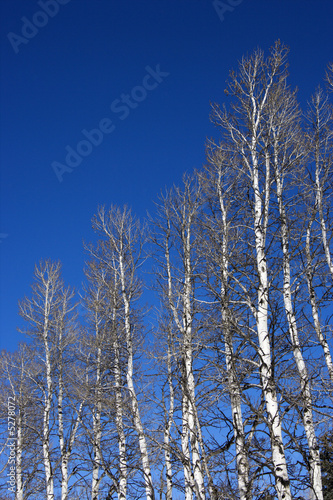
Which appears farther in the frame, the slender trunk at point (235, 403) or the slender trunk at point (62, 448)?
the slender trunk at point (62, 448)

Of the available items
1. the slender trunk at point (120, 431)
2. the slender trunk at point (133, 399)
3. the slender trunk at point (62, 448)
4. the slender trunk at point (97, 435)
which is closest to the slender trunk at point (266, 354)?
the slender trunk at point (133, 399)

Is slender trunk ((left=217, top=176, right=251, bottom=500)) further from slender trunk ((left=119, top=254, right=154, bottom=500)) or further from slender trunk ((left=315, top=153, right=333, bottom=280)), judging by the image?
slender trunk ((left=119, top=254, right=154, bottom=500))

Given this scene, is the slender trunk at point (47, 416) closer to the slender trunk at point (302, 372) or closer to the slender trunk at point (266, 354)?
the slender trunk at point (302, 372)

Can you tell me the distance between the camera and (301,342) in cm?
955

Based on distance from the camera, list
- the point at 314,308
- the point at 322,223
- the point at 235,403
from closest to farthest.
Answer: the point at 235,403
the point at 314,308
the point at 322,223

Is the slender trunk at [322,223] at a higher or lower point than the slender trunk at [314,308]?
higher

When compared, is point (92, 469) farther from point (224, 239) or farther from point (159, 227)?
point (224, 239)

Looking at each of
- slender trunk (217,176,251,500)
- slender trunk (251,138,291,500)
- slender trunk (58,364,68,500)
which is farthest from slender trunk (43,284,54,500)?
slender trunk (251,138,291,500)

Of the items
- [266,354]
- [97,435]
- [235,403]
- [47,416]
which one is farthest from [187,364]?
[47,416]

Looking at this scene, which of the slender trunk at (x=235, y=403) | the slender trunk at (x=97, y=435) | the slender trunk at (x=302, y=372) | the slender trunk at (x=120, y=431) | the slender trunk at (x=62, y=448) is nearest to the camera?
the slender trunk at (x=235, y=403)

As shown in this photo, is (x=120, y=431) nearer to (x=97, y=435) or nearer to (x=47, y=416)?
(x=97, y=435)

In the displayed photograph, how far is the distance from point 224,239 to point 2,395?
1570cm

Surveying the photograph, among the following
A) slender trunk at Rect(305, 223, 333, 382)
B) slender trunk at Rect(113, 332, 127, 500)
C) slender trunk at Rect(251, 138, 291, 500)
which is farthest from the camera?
slender trunk at Rect(113, 332, 127, 500)

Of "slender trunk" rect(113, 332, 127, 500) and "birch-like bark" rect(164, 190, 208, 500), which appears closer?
"birch-like bark" rect(164, 190, 208, 500)
